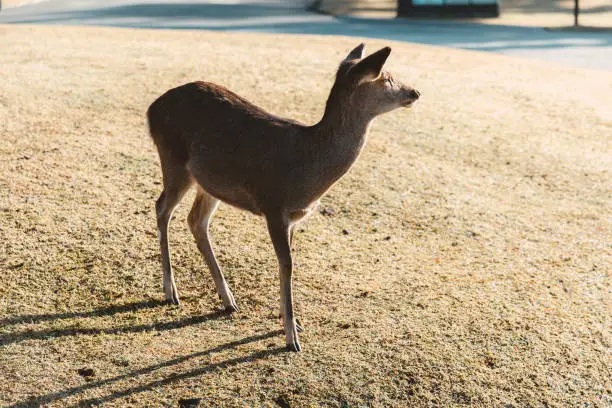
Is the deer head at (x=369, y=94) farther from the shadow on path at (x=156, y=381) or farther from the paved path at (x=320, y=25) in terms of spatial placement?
the paved path at (x=320, y=25)

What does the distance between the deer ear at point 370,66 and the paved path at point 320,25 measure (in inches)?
474

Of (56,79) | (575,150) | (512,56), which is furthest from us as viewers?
(512,56)

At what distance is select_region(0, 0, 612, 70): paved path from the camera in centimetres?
1877

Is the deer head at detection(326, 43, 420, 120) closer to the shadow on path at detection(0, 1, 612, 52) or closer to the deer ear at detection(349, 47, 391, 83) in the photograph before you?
the deer ear at detection(349, 47, 391, 83)

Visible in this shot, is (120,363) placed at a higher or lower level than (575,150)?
higher

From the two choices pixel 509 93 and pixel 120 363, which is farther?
pixel 509 93

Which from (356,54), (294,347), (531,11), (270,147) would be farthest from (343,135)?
(531,11)

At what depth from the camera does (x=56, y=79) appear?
38.2ft

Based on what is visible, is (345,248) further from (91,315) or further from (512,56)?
(512,56)

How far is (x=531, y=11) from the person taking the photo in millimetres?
28344

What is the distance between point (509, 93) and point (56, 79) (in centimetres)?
621

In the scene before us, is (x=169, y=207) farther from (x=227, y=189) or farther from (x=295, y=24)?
(x=295, y=24)

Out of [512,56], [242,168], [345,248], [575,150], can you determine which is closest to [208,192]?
[242,168]

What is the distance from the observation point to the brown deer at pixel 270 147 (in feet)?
18.0
